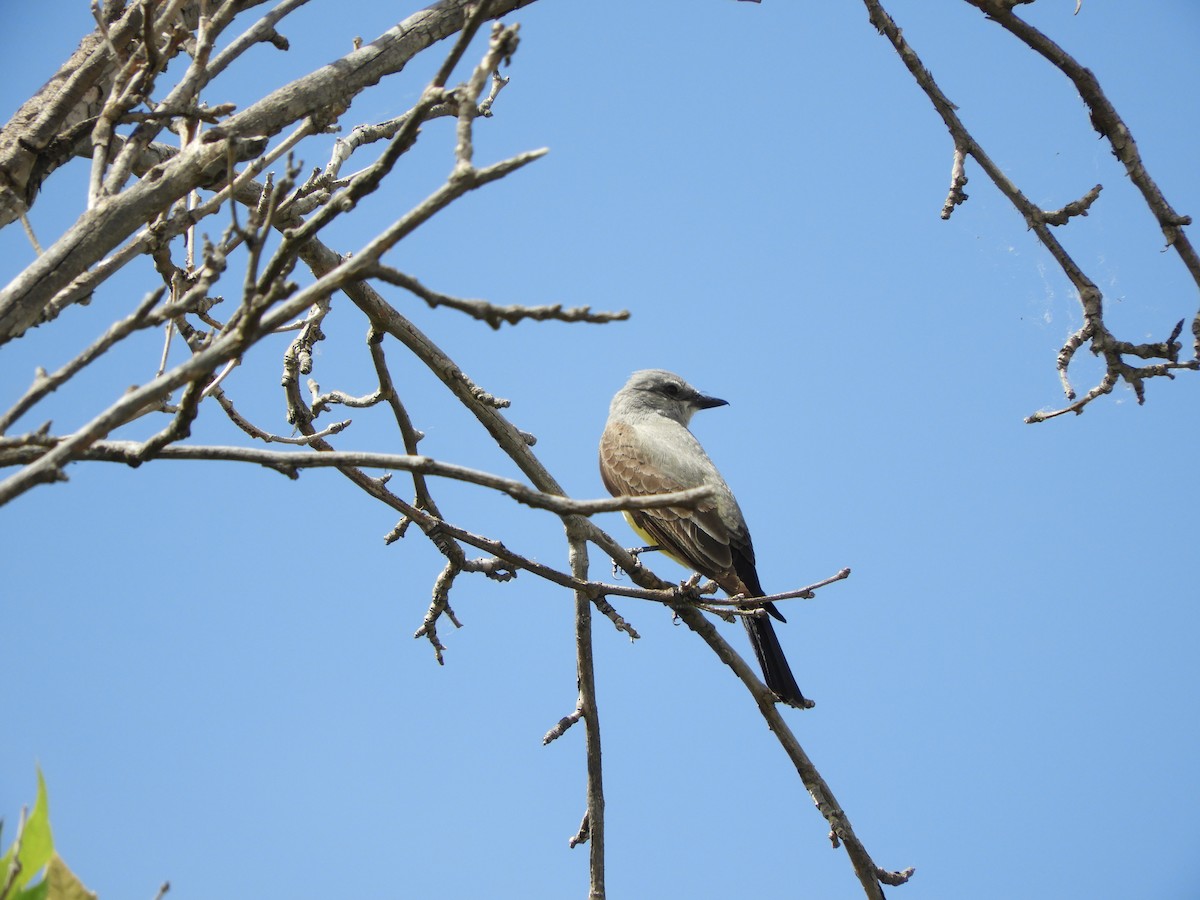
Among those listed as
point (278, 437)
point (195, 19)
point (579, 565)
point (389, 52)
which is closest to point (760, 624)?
point (579, 565)

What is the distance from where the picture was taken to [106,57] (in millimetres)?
3049

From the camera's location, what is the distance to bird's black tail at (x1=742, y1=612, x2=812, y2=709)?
555 cm

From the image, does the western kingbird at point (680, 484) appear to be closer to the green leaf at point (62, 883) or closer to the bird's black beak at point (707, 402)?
the bird's black beak at point (707, 402)

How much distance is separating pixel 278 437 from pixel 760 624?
3.11 m

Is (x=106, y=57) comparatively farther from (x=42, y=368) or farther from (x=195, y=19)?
(x=42, y=368)

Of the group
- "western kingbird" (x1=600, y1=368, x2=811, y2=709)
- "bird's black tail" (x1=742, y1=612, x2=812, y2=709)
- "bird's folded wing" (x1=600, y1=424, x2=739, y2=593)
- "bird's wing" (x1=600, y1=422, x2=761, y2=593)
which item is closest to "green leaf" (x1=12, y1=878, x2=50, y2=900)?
"western kingbird" (x1=600, y1=368, x2=811, y2=709)

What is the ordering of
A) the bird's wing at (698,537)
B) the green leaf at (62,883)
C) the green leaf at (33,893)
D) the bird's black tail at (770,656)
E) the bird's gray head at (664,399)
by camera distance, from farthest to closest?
A: the bird's gray head at (664,399) → the bird's wing at (698,537) → the bird's black tail at (770,656) → the green leaf at (62,883) → the green leaf at (33,893)

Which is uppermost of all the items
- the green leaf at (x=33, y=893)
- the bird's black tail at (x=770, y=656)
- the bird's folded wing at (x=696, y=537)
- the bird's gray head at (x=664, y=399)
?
the bird's gray head at (x=664, y=399)

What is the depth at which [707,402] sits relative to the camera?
8.25 meters

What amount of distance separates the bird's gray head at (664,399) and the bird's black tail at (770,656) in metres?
2.86

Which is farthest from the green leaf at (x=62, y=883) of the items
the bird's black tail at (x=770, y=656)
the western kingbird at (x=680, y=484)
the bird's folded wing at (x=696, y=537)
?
the bird's folded wing at (x=696, y=537)

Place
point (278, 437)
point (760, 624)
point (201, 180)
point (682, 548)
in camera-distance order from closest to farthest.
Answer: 1. point (201, 180)
2. point (278, 437)
3. point (760, 624)
4. point (682, 548)

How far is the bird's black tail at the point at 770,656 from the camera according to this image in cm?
555

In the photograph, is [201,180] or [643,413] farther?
[643,413]
